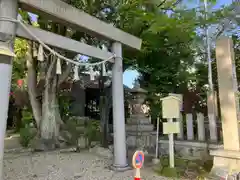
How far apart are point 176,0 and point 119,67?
13.6ft

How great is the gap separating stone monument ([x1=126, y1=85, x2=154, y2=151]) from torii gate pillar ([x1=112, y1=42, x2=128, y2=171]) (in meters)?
2.32

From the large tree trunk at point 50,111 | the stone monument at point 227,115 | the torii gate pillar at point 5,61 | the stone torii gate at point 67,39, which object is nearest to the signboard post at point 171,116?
the stone monument at point 227,115

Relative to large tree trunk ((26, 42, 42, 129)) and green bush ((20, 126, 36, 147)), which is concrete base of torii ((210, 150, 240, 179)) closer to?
large tree trunk ((26, 42, 42, 129))

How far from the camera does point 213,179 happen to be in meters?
3.88

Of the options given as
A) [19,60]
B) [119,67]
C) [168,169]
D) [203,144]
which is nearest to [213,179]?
[168,169]

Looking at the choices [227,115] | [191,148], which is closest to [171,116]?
[227,115]

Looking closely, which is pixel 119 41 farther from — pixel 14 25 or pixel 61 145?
pixel 61 145

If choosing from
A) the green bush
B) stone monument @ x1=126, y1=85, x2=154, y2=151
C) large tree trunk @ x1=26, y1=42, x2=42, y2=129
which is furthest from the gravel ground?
large tree trunk @ x1=26, y1=42, x2=42, y2=129

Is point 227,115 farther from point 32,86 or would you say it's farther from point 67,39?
point 32,86

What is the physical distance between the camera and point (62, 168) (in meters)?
4.49

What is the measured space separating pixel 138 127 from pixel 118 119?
8.27 feet

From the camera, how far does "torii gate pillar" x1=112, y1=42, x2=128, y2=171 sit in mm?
4363

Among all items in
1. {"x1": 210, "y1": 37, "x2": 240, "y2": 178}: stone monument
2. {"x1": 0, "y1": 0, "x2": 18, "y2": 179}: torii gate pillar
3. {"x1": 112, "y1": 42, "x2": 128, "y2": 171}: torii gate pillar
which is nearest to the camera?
{"x1": 0, "y1": 0, "x2": 18, "y2": 179}: torii gate pillar

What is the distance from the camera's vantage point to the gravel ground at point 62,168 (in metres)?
3.96
